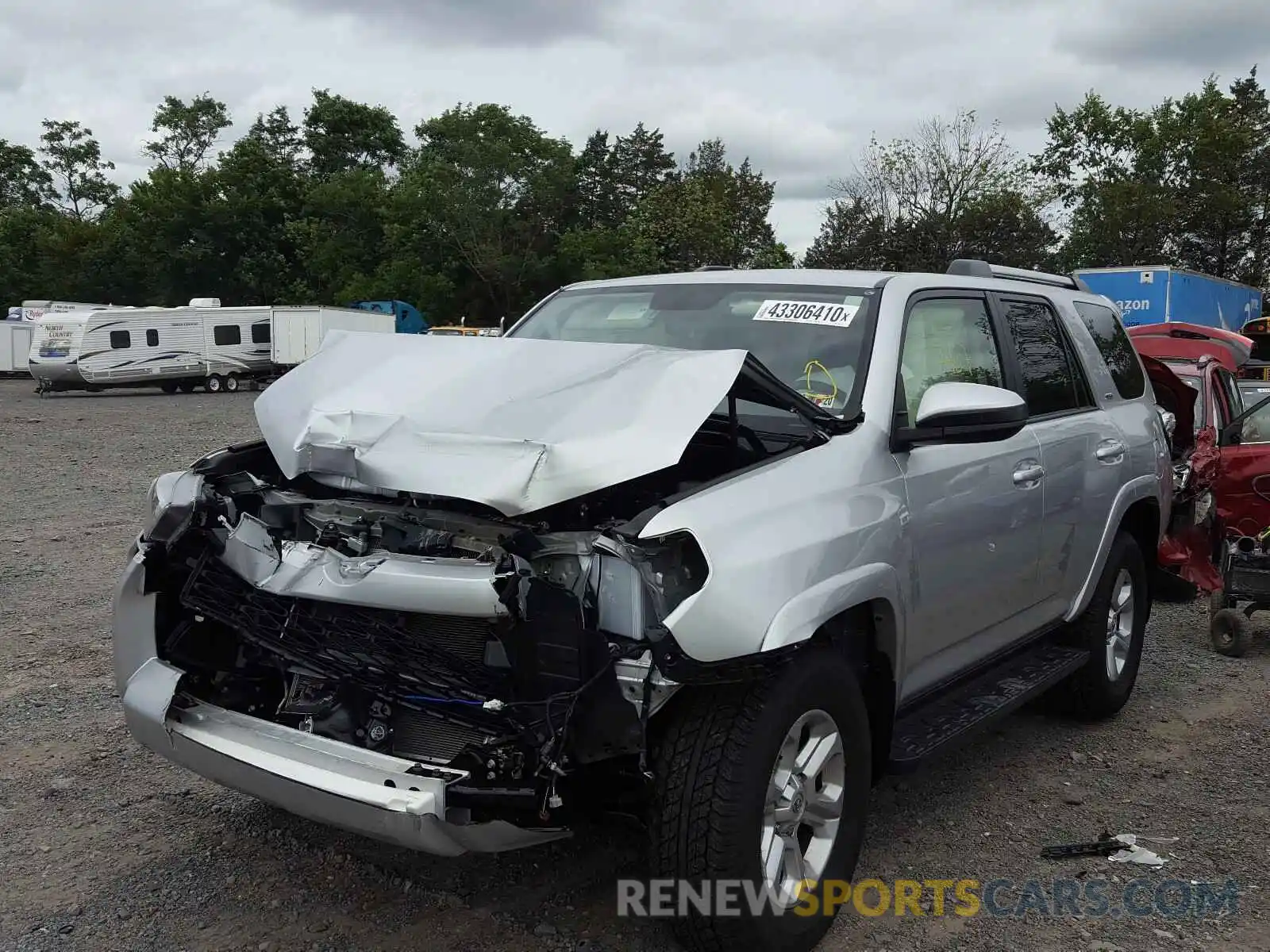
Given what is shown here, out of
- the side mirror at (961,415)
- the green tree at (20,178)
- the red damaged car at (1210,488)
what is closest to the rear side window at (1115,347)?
the red damaged car at (1210,488)

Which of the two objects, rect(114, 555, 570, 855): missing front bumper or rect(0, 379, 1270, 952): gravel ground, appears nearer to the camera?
rect(114, 555, 570, 855): missing front bumper

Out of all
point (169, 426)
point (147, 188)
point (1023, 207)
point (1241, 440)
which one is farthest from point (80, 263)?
point (1241, 440)

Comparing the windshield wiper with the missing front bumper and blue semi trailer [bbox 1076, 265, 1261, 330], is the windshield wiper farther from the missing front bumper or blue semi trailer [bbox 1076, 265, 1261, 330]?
blue semi trailer [bbox 1076, 265, 1261, 330]

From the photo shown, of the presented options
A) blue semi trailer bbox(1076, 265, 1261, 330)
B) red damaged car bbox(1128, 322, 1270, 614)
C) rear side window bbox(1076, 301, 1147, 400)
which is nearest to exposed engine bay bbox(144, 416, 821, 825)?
rear side window bbox(1076, 301, 1147, 400)

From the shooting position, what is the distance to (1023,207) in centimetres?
3597

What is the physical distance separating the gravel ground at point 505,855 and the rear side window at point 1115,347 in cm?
161

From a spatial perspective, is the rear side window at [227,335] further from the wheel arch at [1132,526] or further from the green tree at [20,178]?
the green tree at [20,178]

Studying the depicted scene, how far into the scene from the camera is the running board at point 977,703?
3426mm

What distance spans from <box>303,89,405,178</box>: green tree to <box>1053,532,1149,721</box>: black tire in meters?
58.8

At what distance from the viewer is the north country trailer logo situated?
128 inches

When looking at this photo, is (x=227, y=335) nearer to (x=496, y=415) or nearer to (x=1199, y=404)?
(x=1199, y=404)

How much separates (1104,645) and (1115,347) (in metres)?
1.49

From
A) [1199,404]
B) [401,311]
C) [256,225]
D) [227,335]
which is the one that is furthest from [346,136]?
[1199,404]

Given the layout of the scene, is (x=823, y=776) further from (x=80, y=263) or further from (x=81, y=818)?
(x=80, y=263)
